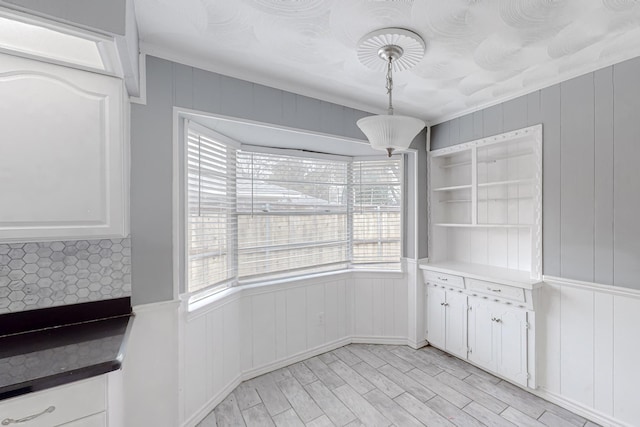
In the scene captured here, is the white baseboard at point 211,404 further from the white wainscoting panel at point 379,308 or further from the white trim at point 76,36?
the white trim at point 76,36

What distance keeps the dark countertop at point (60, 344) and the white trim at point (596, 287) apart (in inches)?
112

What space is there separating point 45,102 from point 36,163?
28cm

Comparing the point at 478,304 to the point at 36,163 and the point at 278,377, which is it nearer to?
the point at 278,377

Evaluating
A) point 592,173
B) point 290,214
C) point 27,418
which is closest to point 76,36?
point 27,418

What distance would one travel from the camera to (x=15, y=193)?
120 cm

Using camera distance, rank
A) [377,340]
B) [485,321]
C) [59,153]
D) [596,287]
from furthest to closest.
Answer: [377,340], [485,321], [596,287], [59,153]

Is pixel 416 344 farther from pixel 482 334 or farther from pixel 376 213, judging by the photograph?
pixel 376 213

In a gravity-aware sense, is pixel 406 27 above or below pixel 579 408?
above

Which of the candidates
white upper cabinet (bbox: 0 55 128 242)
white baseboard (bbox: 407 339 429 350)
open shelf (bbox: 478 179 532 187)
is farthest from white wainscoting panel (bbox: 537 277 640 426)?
white upper cabinet (bbox: 0 55 128 242)

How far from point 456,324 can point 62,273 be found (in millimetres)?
3091

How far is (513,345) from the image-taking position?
2.31 m

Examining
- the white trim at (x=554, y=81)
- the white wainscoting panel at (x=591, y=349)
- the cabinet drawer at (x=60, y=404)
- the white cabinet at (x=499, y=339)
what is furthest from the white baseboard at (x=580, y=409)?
the cabinet drawer at (x=60, y=404)

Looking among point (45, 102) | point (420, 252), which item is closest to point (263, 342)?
point (420, 252)

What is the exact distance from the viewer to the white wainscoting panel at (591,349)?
1825 mm
